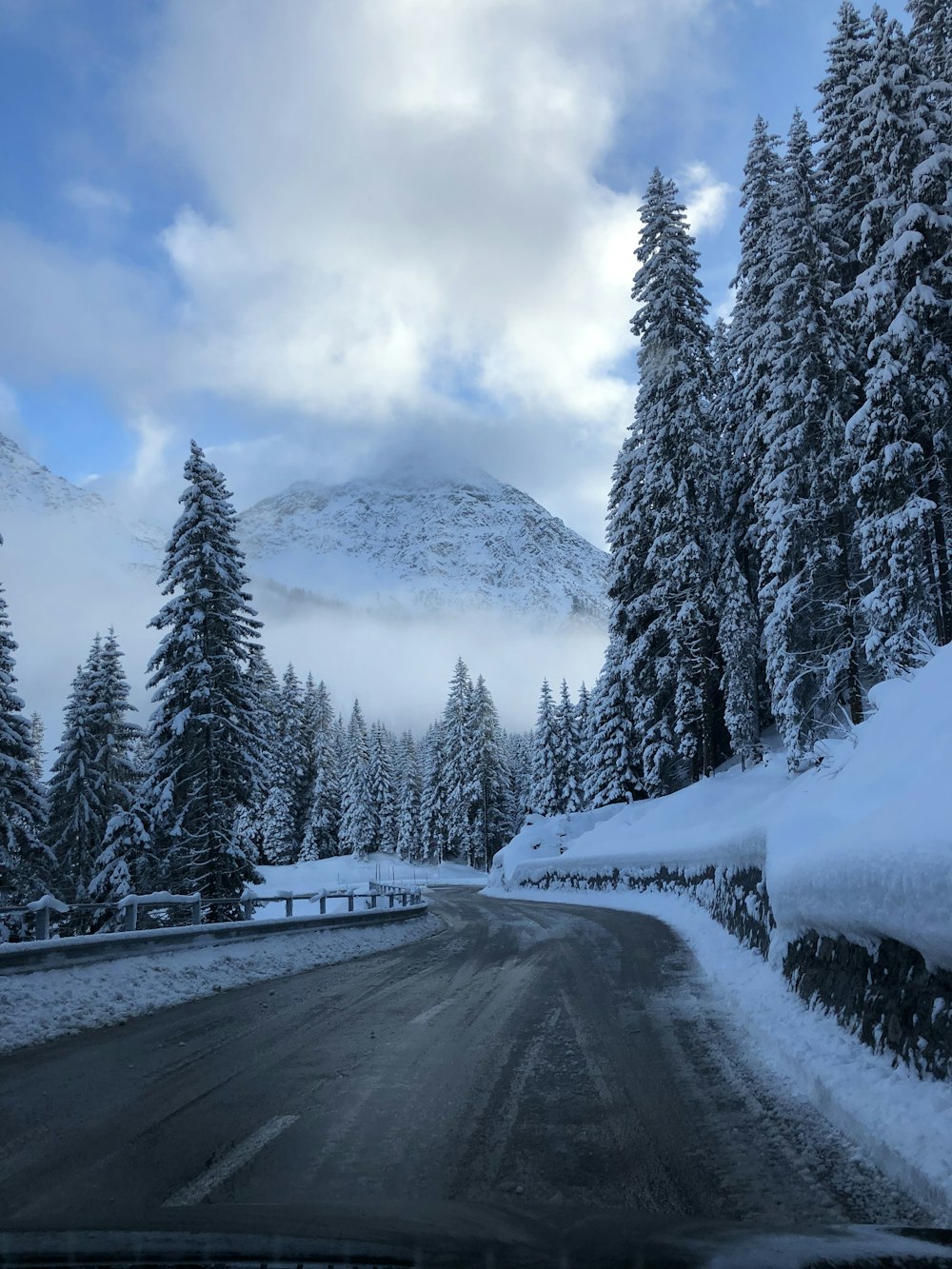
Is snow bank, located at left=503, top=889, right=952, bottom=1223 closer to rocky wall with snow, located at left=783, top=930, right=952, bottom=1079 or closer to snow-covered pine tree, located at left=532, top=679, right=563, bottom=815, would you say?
rocky wall with snow, located at left=783, top=930, right=952, bottom=1079

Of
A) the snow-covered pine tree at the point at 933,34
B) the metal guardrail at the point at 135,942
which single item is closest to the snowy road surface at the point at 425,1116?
the metal guardrail at the point at 135,942

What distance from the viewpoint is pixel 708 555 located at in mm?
32625

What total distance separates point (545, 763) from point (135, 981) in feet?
208

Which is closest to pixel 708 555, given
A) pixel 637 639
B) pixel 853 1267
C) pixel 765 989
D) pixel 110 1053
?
pixel 637 639

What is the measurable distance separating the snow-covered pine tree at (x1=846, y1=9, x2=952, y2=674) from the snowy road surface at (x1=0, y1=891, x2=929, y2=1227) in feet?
47.0

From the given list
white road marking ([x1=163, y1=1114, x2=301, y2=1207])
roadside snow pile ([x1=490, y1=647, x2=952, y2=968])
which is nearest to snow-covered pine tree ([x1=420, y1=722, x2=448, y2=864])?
roadside snow pile ([x1=490, y1=647, x2=952, y2=968])

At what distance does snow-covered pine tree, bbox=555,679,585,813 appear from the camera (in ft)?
233

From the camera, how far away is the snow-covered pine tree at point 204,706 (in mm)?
25812

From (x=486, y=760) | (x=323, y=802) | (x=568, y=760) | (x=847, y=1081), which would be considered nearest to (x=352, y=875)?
(x=323, y=802)

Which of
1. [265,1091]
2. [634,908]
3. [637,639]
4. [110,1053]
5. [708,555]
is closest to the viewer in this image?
[265,1091]

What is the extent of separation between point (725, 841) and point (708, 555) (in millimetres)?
19064

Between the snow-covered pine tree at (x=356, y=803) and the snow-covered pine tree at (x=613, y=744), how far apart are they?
48.7 meters

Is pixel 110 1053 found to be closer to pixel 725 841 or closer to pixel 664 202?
pixel 725 841

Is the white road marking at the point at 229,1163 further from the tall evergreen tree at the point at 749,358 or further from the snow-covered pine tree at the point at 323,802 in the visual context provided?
the snow-covered pine tree at the point at 323,802
